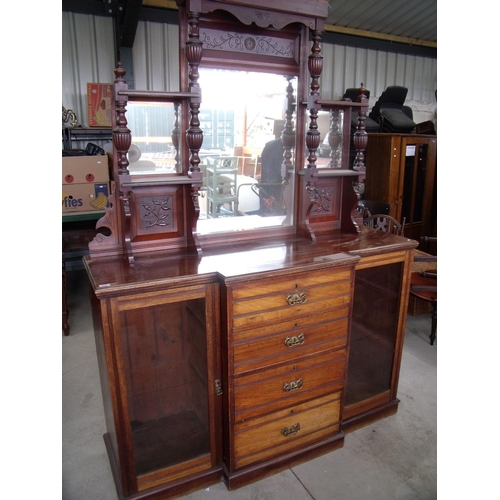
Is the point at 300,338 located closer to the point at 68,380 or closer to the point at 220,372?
the point at 220,372

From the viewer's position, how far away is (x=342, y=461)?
2076 millimetres

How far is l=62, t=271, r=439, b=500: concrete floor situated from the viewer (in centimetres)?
190

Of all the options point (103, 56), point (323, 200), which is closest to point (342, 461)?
point (323, 200)

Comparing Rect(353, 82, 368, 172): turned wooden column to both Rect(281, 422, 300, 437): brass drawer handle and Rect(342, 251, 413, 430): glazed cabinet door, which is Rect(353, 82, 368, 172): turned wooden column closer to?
Rect(342, 251, 413, 430): glazed cabinet door

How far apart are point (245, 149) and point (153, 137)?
1.51 feet

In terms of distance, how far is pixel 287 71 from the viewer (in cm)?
210

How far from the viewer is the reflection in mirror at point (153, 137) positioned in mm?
1803

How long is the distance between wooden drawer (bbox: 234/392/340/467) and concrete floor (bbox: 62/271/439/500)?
0.12 metres

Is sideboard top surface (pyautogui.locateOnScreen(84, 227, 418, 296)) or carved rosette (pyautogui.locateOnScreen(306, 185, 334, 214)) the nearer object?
sideboard top surface (pyautogui.locateOnScreen(84, 227, 418, 296))

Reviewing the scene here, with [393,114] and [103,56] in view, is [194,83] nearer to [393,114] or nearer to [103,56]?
[103,56]

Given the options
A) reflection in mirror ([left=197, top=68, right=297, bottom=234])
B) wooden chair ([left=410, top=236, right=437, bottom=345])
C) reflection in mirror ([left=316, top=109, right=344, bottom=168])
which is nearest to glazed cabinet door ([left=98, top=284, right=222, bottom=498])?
reflection in mirror ([left=197, top=68, right=297, bottom=234])

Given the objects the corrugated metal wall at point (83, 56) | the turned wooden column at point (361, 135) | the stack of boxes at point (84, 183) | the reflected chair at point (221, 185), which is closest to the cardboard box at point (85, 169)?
the stack of boxes at point (84, 183)

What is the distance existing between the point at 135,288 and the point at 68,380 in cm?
159

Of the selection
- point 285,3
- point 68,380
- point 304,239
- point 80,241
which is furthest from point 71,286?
point 285,3
